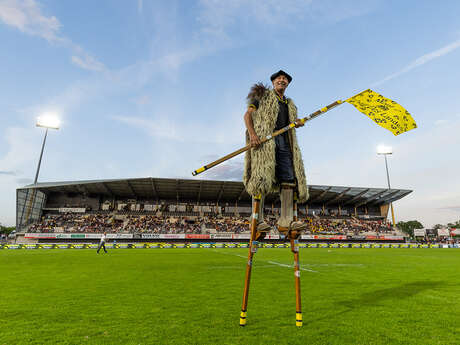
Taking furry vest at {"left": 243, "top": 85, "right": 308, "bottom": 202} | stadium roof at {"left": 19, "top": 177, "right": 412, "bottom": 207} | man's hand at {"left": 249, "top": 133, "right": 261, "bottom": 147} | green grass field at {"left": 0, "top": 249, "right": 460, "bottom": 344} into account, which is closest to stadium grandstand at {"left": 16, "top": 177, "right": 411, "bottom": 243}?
stadium roof at {"left": 19, "top": 177, "right": 412, "bottom": 207}

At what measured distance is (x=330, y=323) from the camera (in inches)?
105

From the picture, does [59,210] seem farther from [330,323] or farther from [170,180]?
[330,323]

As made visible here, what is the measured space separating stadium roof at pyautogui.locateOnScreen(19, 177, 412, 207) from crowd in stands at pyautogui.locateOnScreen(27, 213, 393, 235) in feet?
12.2

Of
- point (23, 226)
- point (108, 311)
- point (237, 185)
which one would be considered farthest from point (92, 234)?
point (108, 311)

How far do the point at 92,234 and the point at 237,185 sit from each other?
74.4ft

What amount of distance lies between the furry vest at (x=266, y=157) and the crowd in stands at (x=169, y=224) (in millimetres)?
38577

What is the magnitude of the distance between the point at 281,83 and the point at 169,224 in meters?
43.9

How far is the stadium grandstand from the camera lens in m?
39.5

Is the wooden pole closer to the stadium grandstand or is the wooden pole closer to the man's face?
the man's face

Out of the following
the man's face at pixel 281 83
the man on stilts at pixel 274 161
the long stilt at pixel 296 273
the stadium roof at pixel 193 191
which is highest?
the stadium roof at pixel 193 191

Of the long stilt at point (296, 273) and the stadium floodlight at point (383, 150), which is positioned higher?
the stadium floodlight at point (383, 150)

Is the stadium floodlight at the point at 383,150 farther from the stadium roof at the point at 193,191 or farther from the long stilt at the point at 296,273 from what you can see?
the long stilt at the point at 296,273

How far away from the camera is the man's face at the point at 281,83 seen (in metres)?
3.69

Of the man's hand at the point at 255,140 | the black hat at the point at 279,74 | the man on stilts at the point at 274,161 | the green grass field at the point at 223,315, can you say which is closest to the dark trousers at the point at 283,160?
the man on stilts at the point at 274,161
